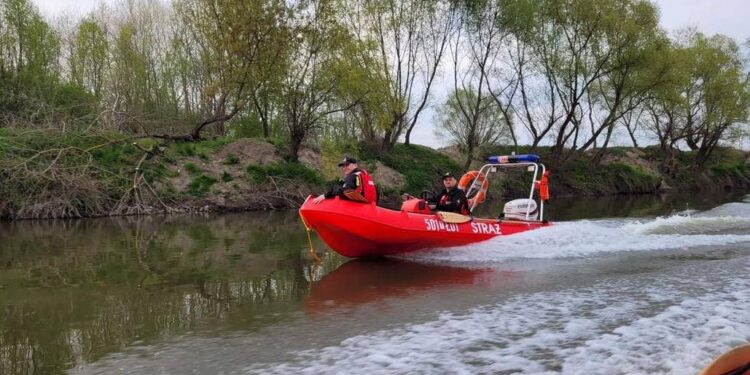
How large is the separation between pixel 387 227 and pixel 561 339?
3.83 meters

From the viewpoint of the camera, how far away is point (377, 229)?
7.89 metres

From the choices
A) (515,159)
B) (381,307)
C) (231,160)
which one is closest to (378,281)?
(381,307)

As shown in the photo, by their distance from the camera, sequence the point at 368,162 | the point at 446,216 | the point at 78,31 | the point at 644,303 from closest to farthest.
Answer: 1. the point at 644,303
2. the point at 446,216
3. the point at 78,31
4. the point at 368,162

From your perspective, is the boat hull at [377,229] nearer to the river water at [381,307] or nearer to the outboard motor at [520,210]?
the river water at [381,307]

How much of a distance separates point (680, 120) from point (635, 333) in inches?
1344

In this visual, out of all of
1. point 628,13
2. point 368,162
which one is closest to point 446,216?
point 368,162

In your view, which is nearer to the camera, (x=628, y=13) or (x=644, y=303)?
(x=644, y=303)

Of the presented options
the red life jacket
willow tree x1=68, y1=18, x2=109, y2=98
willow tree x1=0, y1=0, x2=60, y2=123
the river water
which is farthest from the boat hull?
willow tree x1=68, y1=18, x2=109, y2=98

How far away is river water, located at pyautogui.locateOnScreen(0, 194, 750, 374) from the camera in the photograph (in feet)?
13.0

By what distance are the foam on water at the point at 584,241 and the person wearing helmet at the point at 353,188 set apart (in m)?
1.28

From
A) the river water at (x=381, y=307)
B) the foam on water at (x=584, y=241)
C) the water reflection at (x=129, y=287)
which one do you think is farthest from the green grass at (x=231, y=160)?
the foam on water at (x=584, y=241)

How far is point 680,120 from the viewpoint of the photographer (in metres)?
34.0

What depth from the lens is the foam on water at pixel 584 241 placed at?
850 centimetres

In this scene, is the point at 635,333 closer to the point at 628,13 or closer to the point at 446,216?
the point at 446,216
